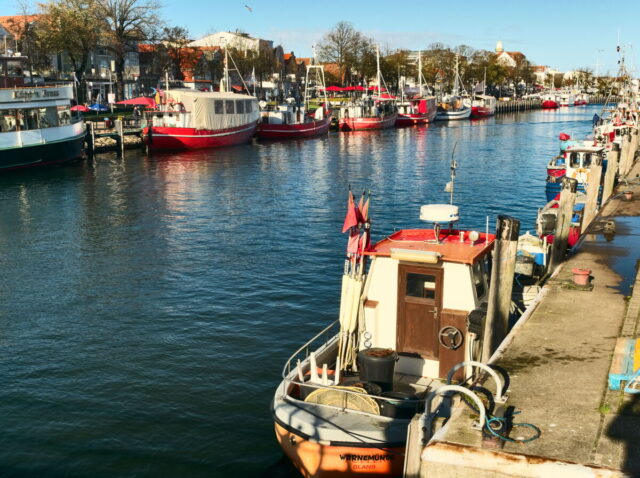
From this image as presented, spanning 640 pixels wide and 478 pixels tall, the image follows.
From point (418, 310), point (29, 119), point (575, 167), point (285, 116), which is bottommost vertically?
point (418, 310)

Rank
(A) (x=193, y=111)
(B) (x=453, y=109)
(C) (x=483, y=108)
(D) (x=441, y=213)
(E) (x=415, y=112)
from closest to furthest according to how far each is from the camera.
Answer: (D) (x=441, y=213), (A) (x=193, y=111), (E) (x=415, y=112), (B) (x=453, y=109), (C) (x=483, y=108)

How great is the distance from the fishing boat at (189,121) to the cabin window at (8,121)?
15.0 m

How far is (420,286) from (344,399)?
3.12m

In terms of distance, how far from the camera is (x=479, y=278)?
14945 millimetres

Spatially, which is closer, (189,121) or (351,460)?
(351,460)

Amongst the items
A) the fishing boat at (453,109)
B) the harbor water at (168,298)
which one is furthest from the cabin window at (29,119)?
the fishing boat at (453,109)

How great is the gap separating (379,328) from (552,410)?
4984 mm

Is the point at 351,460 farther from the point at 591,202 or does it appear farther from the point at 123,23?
the point at 123,23

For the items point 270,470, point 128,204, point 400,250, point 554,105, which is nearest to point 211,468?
point 270,470

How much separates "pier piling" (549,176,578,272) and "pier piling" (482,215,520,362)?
666 centimetres

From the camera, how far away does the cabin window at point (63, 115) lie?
57562mm

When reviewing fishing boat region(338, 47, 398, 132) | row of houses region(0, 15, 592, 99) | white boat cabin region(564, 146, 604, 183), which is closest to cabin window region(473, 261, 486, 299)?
white boat cabin region(564, 146, 604, 183)

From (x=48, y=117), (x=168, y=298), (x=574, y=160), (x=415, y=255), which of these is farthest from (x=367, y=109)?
(x=415, y=255)

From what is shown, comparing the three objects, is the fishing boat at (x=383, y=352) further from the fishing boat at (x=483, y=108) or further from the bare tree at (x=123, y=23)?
the fishing boat at (x=483, y=108)
